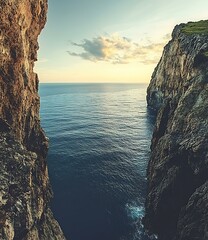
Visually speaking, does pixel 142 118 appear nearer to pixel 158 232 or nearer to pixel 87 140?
pixel 87 140

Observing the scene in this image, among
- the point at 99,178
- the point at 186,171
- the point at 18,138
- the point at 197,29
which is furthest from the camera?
the point at 197,29

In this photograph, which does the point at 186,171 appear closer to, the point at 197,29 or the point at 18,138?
the point at 18,138

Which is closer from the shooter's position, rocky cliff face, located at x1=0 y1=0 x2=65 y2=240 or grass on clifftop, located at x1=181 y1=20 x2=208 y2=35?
rocky cliff face, located at x1=0 y1=0 x2=65 y2=240

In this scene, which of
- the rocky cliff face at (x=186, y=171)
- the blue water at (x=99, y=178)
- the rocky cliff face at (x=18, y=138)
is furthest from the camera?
the blue water at (x=99, y=178)

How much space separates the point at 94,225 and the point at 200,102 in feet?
107

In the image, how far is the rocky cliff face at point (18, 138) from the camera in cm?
2473

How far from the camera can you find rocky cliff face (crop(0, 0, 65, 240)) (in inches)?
974

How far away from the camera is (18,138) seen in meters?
33.6

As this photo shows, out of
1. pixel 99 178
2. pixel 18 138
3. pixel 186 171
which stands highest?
pixel 18 138

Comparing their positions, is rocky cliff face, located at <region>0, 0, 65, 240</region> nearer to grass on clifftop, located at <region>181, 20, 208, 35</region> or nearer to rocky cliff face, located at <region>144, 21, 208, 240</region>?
rocky cliff face, located at <region>144, 21, 208, 240</region>

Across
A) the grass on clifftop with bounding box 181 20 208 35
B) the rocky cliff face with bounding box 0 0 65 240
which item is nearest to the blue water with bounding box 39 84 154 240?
the rocky cliff face with bounding box 0 0 65 240

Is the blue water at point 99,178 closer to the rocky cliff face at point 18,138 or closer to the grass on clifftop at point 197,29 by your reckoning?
the rocky cliff face at point 18,138

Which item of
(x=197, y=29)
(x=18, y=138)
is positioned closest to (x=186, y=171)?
(x=18, y=138)

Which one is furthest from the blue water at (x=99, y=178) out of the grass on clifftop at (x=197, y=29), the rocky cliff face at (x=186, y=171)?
the grass on clifftop at (x=197, y=29)
